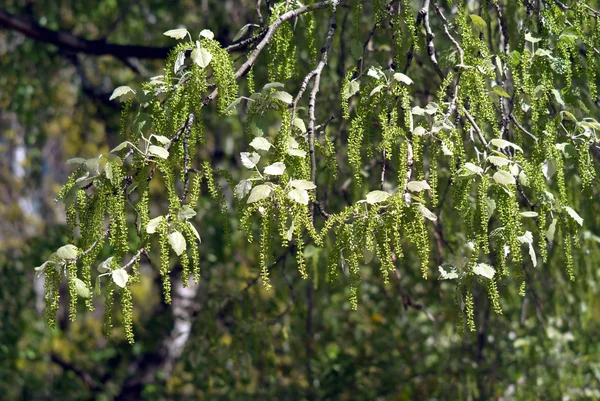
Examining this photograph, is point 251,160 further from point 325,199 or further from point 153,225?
point 325,199

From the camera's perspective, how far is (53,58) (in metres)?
4.42

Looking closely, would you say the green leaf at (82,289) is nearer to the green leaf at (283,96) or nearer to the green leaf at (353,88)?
the green leaf at (283,96)

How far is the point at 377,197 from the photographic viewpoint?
1.46 m

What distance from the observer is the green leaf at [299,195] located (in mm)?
1425

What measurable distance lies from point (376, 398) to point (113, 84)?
7.69ft

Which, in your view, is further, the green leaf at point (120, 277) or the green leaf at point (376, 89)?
the green leaf at point (376, 89)

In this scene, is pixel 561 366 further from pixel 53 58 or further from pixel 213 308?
pixel 53 58

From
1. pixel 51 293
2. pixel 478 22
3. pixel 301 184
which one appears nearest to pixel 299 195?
pixel 301 184

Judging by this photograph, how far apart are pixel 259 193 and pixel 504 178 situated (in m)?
0.42

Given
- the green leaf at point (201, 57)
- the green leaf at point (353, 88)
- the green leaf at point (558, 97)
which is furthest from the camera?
the green leaf at point (558, 97)

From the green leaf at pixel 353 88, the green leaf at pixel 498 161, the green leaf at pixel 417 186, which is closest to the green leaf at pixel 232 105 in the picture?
the green leaf at pixel 353 88

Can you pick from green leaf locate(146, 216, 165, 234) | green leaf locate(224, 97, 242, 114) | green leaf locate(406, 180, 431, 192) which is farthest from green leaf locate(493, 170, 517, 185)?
green leaf locate(146, 216, 165, 234)

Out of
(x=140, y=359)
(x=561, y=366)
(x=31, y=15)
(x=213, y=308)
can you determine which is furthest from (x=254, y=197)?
(x=140, y=359)

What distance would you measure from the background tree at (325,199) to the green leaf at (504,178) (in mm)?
28
